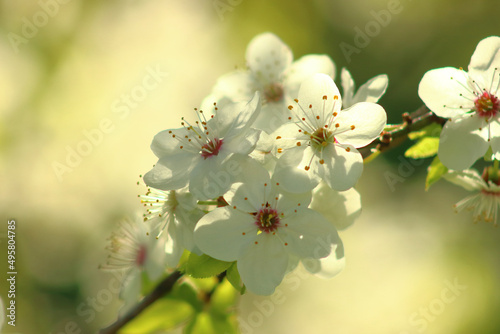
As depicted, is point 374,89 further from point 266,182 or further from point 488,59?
point 266,182

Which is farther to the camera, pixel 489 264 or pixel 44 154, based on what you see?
pixel 44 154

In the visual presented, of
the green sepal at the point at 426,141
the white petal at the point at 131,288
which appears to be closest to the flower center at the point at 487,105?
the green sepal at the point at 426,141

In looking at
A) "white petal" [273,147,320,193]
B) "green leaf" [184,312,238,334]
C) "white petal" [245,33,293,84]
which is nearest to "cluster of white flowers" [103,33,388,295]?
"white petal" [273,147,320,193]

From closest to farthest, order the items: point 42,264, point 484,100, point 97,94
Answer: point 484,100 → point 42,264 → point 97,94

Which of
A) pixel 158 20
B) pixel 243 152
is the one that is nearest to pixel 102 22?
pixel 158 20

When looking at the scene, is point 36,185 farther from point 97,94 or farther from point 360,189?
point 360,189

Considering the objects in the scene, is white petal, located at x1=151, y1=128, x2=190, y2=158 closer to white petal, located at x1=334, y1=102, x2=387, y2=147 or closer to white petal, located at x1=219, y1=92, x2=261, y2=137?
white petal, located at x1=219, y1=92, x2=261, y2=137
